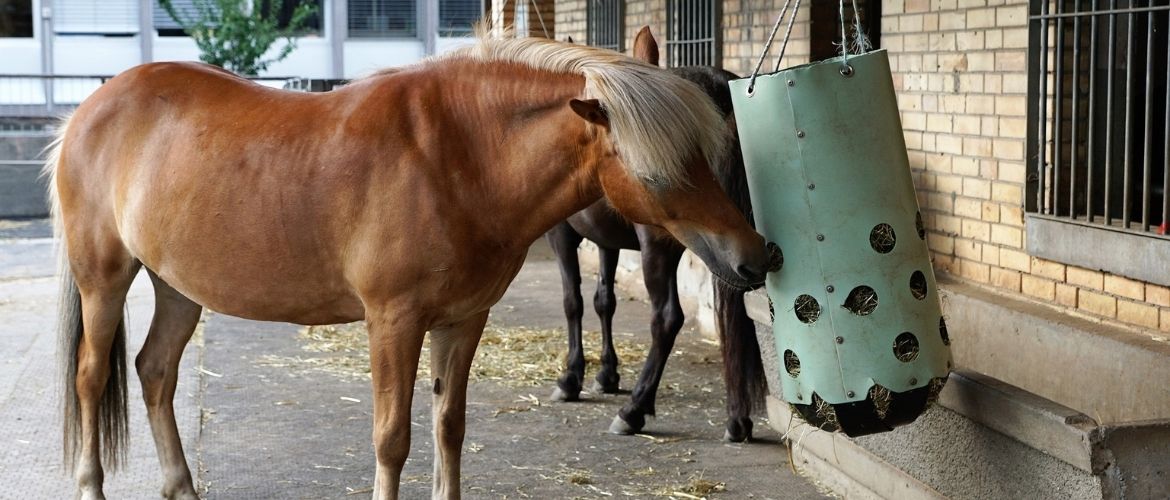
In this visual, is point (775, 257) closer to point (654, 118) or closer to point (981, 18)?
point (654, 118)

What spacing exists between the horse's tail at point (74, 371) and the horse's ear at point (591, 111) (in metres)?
2.06

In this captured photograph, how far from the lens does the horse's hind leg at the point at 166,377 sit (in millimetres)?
4188

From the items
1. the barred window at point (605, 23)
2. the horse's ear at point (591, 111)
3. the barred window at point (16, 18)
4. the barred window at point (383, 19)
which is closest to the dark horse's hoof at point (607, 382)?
the horse's ear at point (591, 111)

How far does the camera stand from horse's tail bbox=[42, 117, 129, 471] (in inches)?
164

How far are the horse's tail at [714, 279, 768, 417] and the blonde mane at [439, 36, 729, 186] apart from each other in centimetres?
186

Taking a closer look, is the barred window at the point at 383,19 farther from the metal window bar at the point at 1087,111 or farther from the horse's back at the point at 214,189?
the metal window bar at the point at 1087,111

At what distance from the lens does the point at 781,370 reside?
11.0ft

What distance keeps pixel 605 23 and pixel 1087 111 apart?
580cm

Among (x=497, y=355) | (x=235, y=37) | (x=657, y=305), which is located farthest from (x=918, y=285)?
(x=235, y=37)

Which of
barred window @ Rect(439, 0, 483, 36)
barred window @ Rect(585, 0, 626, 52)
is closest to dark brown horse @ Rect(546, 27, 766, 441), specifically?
barred window @ Rect(585, 0, 626, 52)

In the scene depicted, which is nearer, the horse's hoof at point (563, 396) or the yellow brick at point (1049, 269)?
the yellow brick at point (1049, 269)

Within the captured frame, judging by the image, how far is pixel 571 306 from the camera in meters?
6.21

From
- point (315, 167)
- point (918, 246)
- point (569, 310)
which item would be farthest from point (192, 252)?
point (569, 310)

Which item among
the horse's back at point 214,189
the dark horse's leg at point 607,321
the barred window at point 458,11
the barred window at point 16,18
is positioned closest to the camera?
the horse's back at point 214,189
